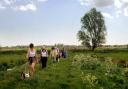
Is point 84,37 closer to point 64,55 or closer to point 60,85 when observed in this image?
point 64,55

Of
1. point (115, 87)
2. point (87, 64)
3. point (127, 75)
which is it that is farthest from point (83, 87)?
point (87, 64)

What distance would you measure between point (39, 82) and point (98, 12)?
370 ft

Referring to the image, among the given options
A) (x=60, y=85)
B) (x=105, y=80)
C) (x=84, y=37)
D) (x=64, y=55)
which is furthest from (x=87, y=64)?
(x=84, y=37)

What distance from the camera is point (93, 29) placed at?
5157 inches

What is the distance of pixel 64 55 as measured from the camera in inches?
2472

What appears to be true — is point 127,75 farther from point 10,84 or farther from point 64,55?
point 64,55

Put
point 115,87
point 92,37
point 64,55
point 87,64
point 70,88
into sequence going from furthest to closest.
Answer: point 92,37 → point 64,55 → point 87,64 → point 115,87 → point 70,88

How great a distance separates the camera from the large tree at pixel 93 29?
422 feet

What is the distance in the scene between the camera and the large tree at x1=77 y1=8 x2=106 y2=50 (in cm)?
12850

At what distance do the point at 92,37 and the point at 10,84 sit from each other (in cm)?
10841

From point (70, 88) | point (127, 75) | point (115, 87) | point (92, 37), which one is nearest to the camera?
point (70, 88)

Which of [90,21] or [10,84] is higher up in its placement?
[90,21]

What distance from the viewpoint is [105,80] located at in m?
25.5

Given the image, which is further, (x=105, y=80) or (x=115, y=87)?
(x=105, y=80)
